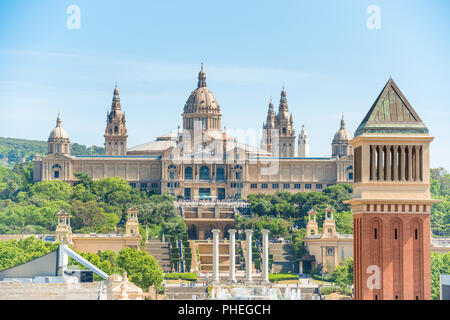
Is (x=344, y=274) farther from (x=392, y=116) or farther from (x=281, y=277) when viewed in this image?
(x=392, y=116)

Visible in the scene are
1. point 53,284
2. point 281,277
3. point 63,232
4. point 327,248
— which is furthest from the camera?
point 327,248

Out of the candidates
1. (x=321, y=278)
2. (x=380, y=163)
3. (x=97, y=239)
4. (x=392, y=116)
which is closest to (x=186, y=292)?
(x=321, y=278)

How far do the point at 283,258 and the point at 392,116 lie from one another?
3568 inches

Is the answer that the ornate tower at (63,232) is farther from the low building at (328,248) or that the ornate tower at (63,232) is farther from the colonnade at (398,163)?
the colonnade at (398,163)

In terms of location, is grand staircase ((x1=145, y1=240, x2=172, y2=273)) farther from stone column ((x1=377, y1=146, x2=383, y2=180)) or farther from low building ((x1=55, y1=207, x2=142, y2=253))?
stone column ((x1=377, y1=146, x2=383, y2=180))

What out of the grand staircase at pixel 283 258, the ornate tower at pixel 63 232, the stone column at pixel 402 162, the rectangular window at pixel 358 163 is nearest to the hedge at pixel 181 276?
the grand staircase at pixel 283 258

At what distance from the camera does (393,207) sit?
49375 mm

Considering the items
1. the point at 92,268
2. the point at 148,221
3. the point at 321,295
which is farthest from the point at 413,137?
the point at 148,221

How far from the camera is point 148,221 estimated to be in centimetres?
16312

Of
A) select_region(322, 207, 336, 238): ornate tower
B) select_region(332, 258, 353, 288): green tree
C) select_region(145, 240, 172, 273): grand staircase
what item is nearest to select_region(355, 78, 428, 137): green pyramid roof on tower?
select_region(332, 258, 353, 288): green tree

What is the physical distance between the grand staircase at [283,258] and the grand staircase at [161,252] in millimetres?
10986

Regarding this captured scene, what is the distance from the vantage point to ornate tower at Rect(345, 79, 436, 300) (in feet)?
161

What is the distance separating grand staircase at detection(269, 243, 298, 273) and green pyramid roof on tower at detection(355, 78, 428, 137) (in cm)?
8511
